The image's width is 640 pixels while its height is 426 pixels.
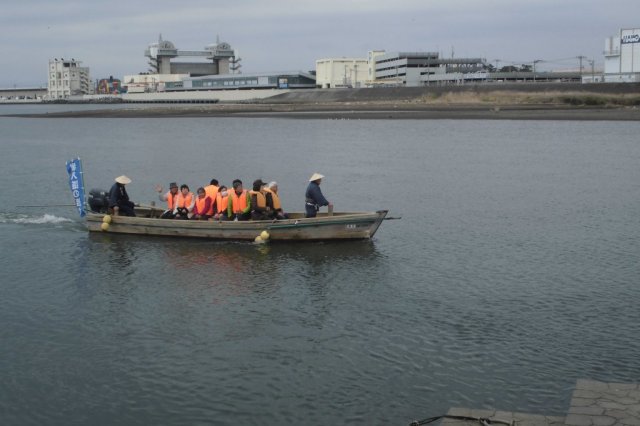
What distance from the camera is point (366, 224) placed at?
2438 centimetres

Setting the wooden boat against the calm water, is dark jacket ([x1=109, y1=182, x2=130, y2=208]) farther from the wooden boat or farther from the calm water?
the calm water

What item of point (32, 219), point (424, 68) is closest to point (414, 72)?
point (424, 68)

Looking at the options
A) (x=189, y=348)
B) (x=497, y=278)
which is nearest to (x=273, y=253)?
(x=497, y=278)

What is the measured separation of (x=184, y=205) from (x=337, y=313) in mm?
10245

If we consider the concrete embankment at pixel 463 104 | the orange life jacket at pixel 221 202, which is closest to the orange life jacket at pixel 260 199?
the orange life jacket at pixel 221 202

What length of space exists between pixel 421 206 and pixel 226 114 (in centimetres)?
8838

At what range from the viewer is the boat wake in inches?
→ 1182

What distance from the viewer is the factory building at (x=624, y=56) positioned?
110 metres

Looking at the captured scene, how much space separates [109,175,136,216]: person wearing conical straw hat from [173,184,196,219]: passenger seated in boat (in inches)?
72.7

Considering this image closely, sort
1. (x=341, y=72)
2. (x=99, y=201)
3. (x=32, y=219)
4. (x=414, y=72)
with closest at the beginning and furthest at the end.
Result: (x=99, y=201) < (x=32, y=219) < (x=414, y=72) < (x=341, y=72)

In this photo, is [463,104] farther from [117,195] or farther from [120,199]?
[117,195]

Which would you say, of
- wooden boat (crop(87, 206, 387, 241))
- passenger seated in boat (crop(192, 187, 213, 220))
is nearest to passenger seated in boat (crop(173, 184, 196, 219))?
passenger seated in boat (crop(192, 187, 213, 220))

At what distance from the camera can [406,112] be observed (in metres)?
102

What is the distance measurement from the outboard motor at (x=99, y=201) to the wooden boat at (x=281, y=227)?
5.13 ft
